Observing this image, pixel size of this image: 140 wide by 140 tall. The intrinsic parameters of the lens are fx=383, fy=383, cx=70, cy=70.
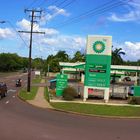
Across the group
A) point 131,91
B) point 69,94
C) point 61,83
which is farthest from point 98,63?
point 131,91

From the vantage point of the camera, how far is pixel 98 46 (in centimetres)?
3356

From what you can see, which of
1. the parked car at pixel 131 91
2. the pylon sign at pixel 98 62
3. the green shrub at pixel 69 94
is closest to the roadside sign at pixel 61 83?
the green shrub at pixel 69 94

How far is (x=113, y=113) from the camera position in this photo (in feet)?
82.2

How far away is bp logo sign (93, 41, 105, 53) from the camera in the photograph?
33.5 meters

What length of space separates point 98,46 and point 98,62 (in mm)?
1404

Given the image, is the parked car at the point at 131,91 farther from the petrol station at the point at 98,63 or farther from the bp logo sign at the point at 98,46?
the bp logo sign at the point at 98,46

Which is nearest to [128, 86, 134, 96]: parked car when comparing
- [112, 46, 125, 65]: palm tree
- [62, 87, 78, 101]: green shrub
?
[62, 87, 78, 101]: green shrub

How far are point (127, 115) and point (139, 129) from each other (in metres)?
6.14

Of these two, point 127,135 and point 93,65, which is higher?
point 93,65

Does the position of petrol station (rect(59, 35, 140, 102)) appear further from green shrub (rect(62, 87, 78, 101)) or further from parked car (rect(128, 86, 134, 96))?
parked car (rect(128, 86, 134, 96))

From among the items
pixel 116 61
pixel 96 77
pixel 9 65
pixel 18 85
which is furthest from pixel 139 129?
pixel 9 65

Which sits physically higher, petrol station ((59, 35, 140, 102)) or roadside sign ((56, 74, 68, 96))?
petrol station ((59, 35, 140, 102))

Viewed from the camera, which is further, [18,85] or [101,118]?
[18,85]

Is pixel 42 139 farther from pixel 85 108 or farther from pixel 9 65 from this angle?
pixel 9 65
